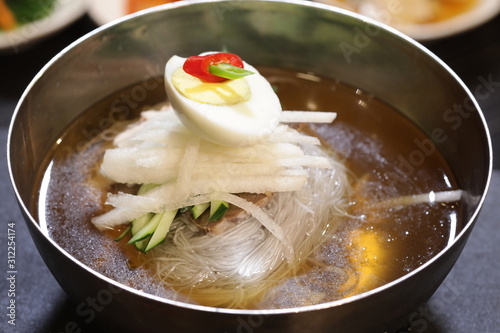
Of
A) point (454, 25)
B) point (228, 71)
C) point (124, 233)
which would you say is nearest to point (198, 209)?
point (124, 233)

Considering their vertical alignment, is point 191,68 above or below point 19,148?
above

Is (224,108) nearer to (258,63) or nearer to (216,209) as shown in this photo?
(216,209)

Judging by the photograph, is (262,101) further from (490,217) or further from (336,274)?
(490,217)

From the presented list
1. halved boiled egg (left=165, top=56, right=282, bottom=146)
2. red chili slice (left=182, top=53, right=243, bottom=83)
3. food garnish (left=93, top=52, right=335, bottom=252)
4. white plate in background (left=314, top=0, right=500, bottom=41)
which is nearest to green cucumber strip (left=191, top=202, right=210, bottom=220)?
food garnish (left=93, top=52, right=335, bottom=252)

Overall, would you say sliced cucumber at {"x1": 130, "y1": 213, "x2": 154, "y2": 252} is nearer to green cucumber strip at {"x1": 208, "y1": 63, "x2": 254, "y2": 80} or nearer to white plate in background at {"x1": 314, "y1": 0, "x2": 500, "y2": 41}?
green cucumber strip at {"x1": 208, "y1": 63, "x2": 254, "y2": 80}

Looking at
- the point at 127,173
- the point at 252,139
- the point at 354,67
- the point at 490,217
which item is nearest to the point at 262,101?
the point at 252,139

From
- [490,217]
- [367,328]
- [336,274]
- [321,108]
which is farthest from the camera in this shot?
[321,108]
